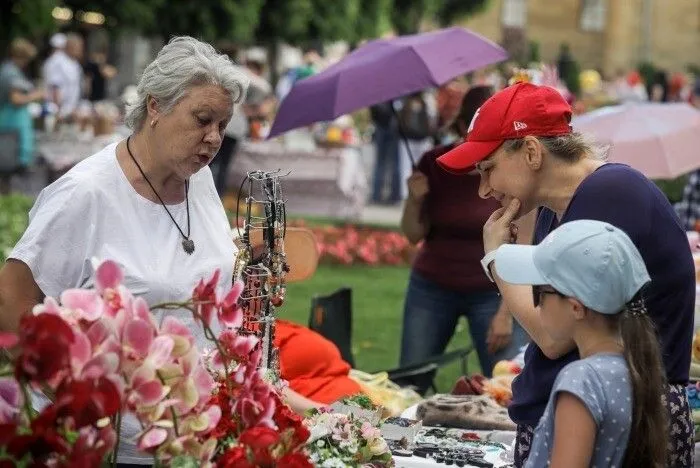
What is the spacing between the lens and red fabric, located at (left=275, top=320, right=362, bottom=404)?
19.3ft

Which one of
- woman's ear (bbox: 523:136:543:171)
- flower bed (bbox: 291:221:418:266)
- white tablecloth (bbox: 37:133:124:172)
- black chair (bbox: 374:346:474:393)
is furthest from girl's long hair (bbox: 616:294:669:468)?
white tablecloth (bbox: 37:133:124:172)

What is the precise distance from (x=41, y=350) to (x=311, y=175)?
52.9ft

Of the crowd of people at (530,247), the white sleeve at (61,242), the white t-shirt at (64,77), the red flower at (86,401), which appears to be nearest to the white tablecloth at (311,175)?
the white t-shirt at (64,77)

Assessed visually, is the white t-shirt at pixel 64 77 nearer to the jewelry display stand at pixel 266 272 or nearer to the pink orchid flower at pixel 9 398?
the jewelry display stand at pixel 266 272

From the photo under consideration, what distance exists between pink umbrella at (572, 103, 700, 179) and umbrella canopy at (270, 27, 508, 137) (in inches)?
65.7

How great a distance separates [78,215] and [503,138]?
114cm

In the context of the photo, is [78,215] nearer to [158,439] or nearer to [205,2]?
[158,439]

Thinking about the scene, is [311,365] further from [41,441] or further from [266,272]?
[41,441]

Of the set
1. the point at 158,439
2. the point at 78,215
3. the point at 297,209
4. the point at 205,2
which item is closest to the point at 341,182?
the point at 297,209

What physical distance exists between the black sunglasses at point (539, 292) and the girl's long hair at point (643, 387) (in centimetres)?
15

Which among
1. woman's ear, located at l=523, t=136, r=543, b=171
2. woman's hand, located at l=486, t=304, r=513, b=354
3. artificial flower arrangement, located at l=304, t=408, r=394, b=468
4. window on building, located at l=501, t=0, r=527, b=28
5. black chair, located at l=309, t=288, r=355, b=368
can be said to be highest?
window on building, located at l=501, t=0, r=527, b=28

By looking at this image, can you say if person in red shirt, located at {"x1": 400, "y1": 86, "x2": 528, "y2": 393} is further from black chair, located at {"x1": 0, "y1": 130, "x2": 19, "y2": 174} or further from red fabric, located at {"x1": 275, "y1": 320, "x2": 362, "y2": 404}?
black chair, located at {"x1": 0, "y1": 130, "x2": 19, "y2": 174}

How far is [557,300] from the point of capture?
10.4ft

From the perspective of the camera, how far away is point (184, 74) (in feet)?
12.9
